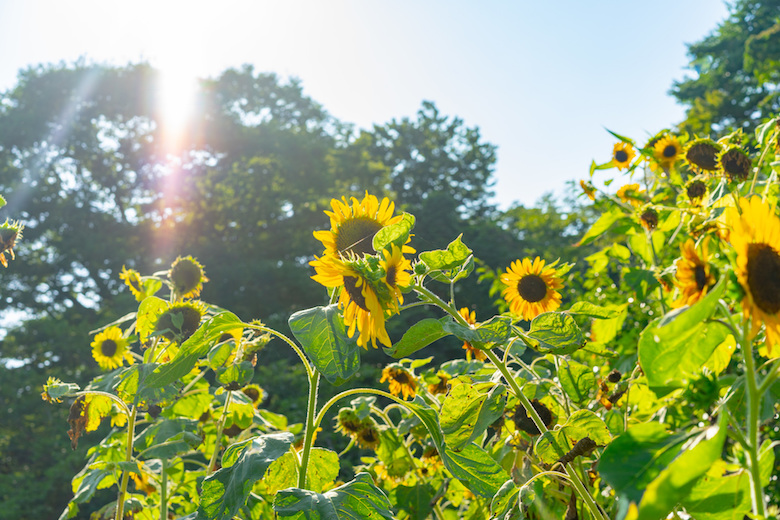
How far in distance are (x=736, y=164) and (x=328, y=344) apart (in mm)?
1124

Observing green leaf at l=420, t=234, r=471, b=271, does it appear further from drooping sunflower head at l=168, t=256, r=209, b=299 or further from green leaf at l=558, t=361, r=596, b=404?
drooping sunflower head at l=168, t=256, r=209, b=299

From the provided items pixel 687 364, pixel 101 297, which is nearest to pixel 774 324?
pixel 687 364

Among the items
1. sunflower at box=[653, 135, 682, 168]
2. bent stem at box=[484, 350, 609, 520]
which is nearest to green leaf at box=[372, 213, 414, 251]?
bent stem at box=[484, 350, 609, 520]

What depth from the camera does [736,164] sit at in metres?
1.30

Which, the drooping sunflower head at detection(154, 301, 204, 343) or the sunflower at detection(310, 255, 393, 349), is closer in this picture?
the sunflower at detection(310, 255, 393, 349)

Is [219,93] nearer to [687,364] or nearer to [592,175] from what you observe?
[592,175]

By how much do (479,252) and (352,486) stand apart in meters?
10.6

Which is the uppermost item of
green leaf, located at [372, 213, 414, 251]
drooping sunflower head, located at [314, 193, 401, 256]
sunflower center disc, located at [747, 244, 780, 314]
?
drooping sunflower head, located at [314, 193, 401, 256]

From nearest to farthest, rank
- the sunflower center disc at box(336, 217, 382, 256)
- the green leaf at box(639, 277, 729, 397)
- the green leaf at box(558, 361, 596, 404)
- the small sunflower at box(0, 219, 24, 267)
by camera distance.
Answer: the green leaf at box(639, 277, 729, 397)
the sunflower center disc at box(336, 217, 382, 256)
the green leaf at box(558, 361, 596, 404)
the small sunflower at box(0, 219, 24, 267)

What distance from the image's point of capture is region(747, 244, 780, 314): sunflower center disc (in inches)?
17.6

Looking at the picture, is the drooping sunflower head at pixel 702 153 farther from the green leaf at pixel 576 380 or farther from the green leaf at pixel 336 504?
the green leaf at pixel 336 504

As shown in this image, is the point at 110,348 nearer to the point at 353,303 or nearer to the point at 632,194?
the point at 353,303

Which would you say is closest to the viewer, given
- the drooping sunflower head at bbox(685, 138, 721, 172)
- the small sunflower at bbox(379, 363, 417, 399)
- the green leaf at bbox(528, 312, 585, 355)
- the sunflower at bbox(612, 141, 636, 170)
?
the green leaf at bbox(528, 312, 585, 355)

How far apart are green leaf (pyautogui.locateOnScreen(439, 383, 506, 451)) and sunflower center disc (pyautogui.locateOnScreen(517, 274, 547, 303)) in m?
0.52
